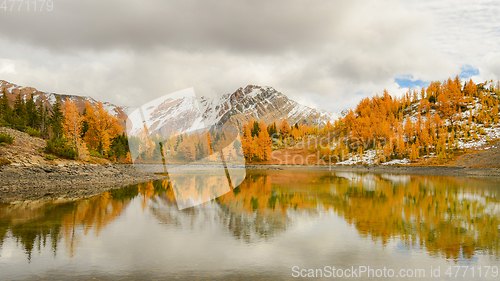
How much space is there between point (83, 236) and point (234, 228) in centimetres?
824

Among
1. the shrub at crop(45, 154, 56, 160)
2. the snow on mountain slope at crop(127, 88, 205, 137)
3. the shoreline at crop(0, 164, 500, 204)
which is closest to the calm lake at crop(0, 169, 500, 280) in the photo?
the shoreline at crop(0, 164, 500, 204)

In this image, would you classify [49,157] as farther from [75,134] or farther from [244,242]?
[244,242]

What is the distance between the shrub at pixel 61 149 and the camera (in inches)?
1537

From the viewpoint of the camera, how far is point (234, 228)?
17125 millimetres

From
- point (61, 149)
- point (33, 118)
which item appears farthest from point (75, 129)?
point (33, 118)

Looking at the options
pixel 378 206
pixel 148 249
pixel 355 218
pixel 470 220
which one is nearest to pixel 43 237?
pixel 148 249

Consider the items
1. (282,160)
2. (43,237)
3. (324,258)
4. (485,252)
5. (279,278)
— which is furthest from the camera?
(282,160)

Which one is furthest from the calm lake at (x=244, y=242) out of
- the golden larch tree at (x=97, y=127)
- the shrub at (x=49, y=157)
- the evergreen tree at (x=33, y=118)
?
the evergreen tree at (x=33, y=118)

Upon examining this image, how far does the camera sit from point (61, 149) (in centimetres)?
3978

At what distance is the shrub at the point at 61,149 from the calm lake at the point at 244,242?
61.2ft

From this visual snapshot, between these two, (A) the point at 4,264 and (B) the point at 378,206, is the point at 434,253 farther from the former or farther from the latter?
(A) the point at 4,264

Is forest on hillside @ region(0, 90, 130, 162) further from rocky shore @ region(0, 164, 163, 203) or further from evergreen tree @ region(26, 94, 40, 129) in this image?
rocky shore @ region(0, 164, 163, 203)

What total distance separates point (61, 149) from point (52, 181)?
21.5 ft

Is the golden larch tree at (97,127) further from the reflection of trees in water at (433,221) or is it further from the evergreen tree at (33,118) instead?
the reflection of trees in water at (433,221)
